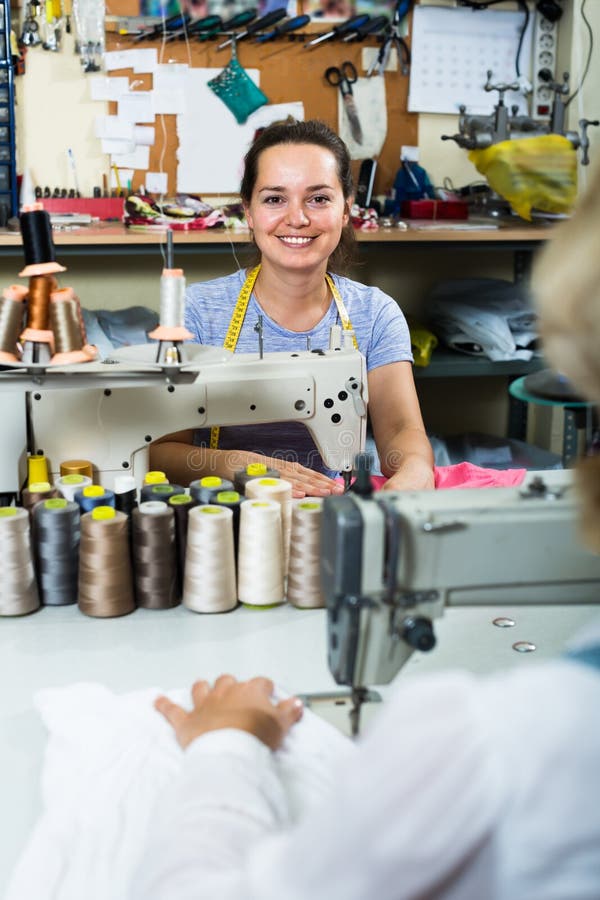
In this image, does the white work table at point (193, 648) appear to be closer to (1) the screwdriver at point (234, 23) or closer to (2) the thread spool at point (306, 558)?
(2) the thread spool at point (306, 558)

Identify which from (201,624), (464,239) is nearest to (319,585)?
(201,624)

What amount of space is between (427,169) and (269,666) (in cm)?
314

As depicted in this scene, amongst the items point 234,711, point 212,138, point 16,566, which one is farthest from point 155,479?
point 212,138

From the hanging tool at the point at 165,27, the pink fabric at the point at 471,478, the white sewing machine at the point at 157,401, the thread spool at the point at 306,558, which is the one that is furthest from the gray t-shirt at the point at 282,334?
the hanging tool at the point at 165,27

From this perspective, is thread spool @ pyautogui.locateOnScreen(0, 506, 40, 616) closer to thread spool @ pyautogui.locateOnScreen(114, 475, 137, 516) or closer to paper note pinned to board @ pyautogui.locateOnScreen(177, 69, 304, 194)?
thread spool @ pyautogui.locateOnScreen(114, 475, 137, 516)

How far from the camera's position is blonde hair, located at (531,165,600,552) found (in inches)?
25.9

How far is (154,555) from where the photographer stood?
5.00 feet

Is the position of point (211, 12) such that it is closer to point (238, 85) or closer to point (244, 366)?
point (238, 85)

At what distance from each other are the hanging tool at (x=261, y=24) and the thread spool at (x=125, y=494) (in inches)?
105

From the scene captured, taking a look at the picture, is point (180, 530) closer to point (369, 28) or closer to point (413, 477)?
point (413, 477)

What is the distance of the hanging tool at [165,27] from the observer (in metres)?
3.71

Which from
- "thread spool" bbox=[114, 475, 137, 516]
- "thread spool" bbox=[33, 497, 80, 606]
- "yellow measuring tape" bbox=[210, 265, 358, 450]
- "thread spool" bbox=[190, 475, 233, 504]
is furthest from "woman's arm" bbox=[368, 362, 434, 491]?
"thread spool" bbox=[33, 497, 80, 606]

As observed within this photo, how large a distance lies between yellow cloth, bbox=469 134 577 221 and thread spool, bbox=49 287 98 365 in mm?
2307

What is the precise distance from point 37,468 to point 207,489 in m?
0.31
